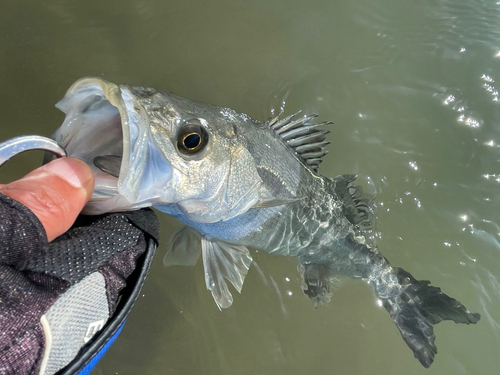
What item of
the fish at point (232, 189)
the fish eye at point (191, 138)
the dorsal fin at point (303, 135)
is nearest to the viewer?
the fish at point (232, 189)

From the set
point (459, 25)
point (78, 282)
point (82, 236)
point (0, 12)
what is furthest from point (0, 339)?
point (459, 25)

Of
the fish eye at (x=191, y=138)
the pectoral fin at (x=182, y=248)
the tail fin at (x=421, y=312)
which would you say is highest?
the fish eye at (x=191, y=138)

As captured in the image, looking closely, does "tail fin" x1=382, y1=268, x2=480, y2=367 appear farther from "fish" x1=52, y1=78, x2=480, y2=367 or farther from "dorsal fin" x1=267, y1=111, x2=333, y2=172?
"dorsal fin" x1=267, y1=111, x2=333, y2=172

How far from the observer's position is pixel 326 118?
129 inches

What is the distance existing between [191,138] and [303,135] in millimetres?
888

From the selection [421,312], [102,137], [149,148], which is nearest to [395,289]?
[421,312]

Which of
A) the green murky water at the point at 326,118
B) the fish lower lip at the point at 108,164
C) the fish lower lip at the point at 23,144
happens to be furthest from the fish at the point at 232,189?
Result: the green murky water at the point at 326,118

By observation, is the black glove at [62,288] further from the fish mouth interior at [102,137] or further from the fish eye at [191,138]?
the fish eye at [191,138]

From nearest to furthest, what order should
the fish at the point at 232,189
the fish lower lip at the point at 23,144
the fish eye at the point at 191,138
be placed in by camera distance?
the fish lower lip at the point at 23,144, the fish at the point at 232,189, the fish eye at the point at 191,138

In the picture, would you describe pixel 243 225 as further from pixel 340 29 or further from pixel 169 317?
pixel 340 29

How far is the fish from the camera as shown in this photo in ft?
4.32

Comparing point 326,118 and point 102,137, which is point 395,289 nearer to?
point 326,118

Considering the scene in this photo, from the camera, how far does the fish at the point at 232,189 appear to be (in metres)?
1.32

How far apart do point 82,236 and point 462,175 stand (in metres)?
3.20
